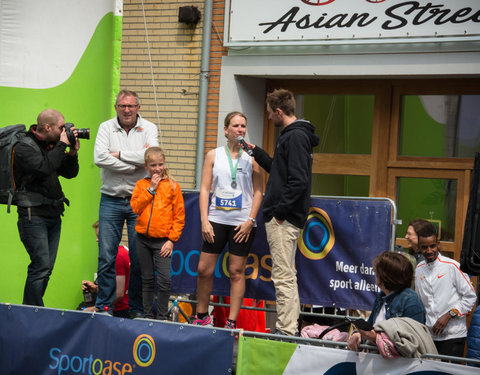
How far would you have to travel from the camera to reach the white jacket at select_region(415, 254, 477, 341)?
6734 millimetres

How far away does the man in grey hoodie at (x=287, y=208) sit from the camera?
A: 20.8 ft

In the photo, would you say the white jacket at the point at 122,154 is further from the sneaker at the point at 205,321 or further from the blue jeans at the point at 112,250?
the sneaker at the point at 205,321

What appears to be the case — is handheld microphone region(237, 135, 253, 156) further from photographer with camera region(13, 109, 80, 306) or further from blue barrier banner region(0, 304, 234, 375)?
blue barrier banner region(0, 304, 234, 375)

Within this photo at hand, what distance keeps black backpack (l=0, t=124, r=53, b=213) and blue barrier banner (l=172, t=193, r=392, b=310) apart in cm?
222

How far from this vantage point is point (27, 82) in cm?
811

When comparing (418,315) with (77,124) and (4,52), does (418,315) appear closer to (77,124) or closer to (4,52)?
(77,124)

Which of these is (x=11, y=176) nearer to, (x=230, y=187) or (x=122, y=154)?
(x=122, y=154)

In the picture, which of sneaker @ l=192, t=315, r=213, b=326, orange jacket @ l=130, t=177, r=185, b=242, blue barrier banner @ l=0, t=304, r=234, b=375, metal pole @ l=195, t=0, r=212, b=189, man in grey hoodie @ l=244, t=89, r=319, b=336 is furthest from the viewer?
metal pole @ l=195, t=0, r=212, b=189

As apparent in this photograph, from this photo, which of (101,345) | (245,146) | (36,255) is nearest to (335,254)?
(245,146)

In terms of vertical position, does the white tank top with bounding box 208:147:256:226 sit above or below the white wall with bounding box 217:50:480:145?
below

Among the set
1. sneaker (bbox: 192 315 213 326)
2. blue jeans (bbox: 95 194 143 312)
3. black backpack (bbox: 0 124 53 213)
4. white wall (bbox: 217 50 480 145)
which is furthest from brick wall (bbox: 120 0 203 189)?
black backpack (bbox: 0 124 53 213)

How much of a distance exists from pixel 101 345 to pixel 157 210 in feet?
4.79

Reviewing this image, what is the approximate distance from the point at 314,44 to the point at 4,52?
12.9ft

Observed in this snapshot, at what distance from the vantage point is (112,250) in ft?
23.4
